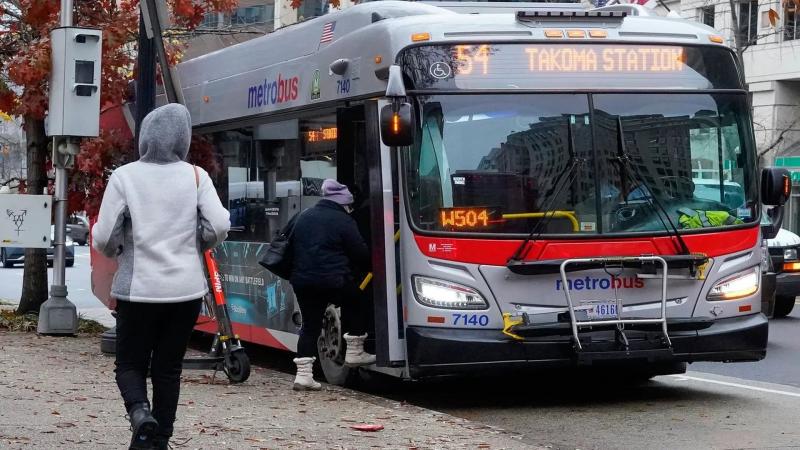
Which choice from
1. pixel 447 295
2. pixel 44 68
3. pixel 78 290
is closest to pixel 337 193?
pixel 447 295

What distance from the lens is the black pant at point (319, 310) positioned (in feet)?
36.9

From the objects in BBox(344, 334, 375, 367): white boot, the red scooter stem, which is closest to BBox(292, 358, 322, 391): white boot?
BBox(344, 334, 375, 367): white boot

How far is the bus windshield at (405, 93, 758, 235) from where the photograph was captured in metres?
10.4

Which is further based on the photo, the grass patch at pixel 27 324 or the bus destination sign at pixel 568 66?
the grass patch at pixel 27 324

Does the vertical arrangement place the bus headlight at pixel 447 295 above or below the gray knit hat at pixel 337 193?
below

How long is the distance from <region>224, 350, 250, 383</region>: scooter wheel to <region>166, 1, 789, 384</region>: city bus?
3.09 ft

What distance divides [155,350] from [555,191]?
4.16 meters

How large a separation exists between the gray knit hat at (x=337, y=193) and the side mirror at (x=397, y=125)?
107cm

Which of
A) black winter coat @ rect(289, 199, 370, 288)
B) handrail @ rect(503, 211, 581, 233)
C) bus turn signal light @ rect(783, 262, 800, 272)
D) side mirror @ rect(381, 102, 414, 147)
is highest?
side mirror @ rect(381, 102, 414, 147)

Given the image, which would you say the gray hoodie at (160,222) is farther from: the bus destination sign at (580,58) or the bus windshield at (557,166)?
the bus destination sign at (580,58)

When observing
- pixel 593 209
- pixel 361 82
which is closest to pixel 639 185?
pixel 593 209

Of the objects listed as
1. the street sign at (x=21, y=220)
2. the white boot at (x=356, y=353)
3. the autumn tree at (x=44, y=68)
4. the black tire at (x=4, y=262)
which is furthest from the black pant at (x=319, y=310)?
the black tire at (x=4, y=262)

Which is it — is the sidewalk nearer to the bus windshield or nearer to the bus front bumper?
the bus front bumper

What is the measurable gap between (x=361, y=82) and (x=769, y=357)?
6.17 m
